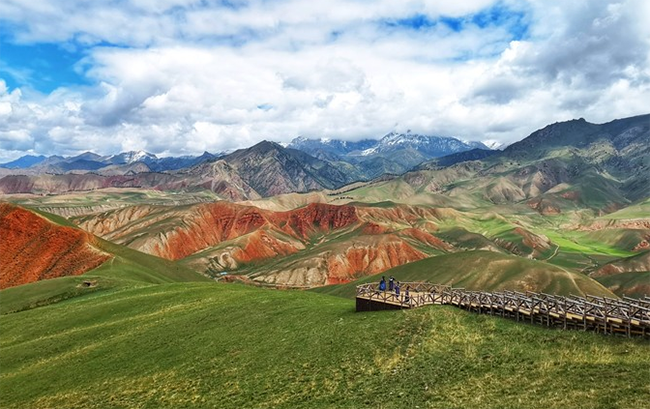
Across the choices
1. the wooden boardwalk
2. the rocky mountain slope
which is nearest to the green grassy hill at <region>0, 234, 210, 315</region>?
the rocky mountain slope

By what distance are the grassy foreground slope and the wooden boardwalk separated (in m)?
90.1

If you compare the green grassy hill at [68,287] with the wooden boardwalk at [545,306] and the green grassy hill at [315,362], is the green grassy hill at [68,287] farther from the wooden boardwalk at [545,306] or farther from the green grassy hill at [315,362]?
the wooden boardwalk at [545,306]

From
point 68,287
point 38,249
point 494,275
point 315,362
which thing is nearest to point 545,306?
point 315,362

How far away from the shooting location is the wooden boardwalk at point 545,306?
1194 inches

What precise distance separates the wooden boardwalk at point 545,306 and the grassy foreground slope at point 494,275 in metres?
90.1

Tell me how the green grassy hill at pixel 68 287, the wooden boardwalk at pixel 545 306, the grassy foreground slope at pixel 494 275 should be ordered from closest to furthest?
1. the wooden boardwalk at pixel 545 306
2. the green grassy hill at pixel 68 287
3. the grassy foreground slope at pixel 494 275

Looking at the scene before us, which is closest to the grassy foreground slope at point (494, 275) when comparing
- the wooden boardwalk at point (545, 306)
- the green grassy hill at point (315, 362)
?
the wooden boardwalk at point (545, 306)

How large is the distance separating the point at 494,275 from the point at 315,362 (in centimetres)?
12350

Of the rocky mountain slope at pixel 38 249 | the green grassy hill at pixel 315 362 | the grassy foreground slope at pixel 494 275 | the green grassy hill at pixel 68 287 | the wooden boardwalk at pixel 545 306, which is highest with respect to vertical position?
the rocky mountain slope at pixel 38 249

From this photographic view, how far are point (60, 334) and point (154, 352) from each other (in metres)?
17.6

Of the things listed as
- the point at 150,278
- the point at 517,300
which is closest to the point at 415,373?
the point at 517,300

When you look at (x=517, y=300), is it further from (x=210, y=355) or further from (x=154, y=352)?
(x=154, y=352)

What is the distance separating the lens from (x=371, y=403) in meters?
26.1

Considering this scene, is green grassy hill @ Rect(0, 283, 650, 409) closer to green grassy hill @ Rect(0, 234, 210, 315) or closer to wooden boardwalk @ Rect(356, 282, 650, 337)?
wooden boardwalk @ Rect(356, 282, 650, 337)
